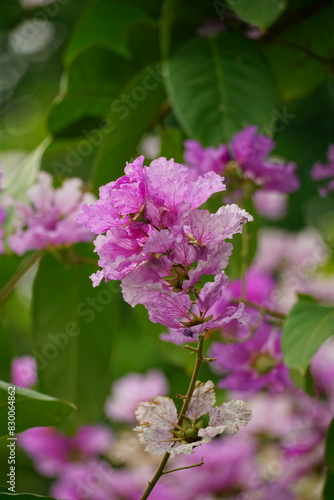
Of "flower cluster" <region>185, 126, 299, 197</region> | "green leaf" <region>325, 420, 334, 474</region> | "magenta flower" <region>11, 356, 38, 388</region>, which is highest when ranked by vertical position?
"flower cluster" <region>185, 126, 299, 197</region>

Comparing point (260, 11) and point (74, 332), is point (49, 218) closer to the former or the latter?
point (74, 332)

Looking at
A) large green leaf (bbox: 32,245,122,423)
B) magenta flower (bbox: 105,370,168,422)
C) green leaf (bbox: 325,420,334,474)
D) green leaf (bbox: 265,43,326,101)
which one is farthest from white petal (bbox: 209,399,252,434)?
magenta flower (bbox: 105,370,168,422)

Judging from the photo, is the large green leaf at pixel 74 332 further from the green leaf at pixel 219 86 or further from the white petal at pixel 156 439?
the white petal at pixel 156 439

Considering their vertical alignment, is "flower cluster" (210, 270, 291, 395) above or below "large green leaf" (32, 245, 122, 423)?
above

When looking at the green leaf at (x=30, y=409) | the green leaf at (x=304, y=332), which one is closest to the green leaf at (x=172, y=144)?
the green leaf at (x=304, y=332)

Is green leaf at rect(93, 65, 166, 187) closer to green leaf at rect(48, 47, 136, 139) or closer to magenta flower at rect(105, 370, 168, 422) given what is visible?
green leaf at rect(48, 47, 136, 139)

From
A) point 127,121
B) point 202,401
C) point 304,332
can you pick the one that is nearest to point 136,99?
point 127,121

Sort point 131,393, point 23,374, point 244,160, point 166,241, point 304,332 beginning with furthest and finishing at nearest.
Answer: point 131,393, point 23,374, point 244,160, point 304,332, point 166,241

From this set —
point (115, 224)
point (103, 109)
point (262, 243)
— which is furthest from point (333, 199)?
point (262, 243)
